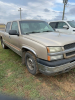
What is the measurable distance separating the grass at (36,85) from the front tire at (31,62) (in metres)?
0.22

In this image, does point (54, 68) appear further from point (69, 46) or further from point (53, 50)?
point (69, 46)

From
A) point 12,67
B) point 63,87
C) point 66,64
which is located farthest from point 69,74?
point 12,67

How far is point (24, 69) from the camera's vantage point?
11.6 ft

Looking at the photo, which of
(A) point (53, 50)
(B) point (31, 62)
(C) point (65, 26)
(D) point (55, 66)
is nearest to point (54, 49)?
(A) point (53, 50)

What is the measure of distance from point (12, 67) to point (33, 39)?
161 centimetres

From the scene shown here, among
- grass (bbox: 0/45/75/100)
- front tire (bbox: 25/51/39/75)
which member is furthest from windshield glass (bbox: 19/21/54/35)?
grass (bbox: 0/45/75/100)

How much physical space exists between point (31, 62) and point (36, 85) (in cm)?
76

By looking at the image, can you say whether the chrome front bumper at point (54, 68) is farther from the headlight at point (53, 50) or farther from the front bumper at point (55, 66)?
the headlight at point (53, 50)

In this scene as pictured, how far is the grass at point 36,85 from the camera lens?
7.45 ft

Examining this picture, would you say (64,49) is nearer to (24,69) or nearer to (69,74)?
(69,74)

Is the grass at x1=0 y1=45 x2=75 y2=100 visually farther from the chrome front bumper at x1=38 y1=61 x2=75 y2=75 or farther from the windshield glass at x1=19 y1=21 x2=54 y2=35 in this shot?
the windshield glass at x1=19 y1=21 x2=54 y2=35

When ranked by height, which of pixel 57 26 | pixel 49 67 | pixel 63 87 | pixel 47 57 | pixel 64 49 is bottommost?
pixel 63 87

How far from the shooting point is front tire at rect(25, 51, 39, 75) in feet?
9.13

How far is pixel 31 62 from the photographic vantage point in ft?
10.1
